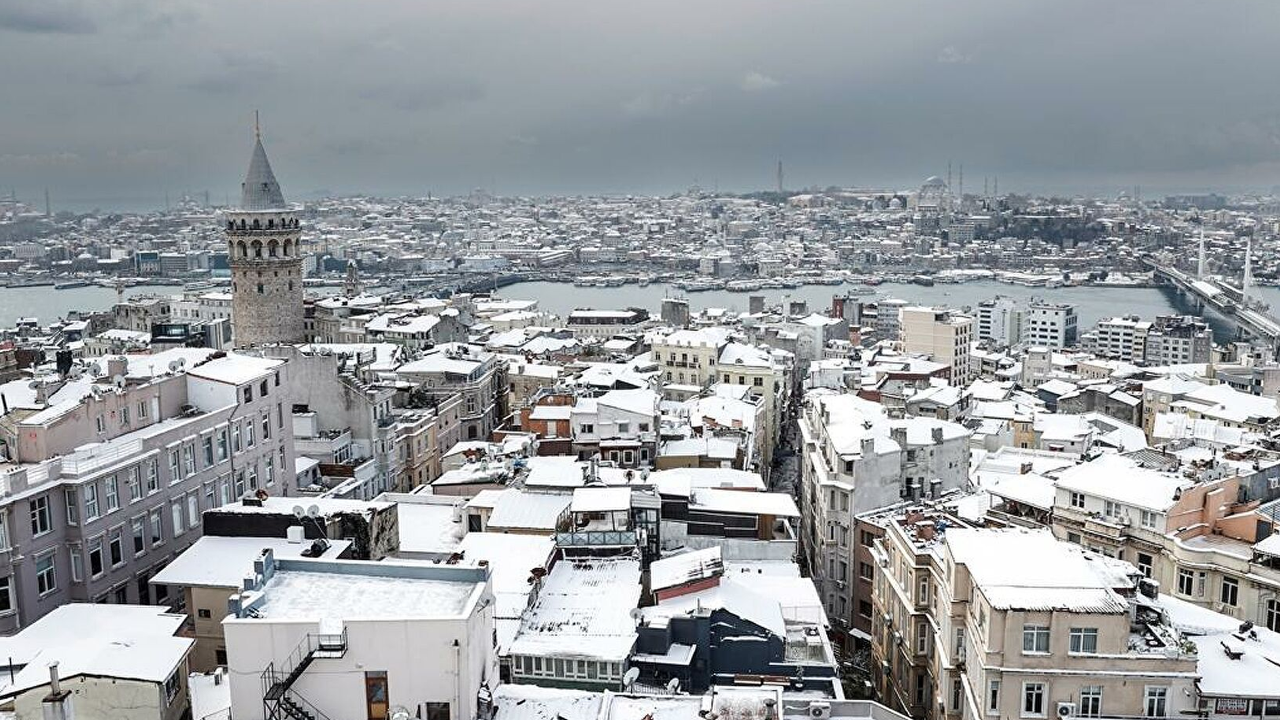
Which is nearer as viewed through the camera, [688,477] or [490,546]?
[490,546]

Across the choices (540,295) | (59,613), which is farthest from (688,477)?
(540,295)

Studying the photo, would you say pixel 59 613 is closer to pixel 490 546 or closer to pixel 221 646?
pixel 221 646

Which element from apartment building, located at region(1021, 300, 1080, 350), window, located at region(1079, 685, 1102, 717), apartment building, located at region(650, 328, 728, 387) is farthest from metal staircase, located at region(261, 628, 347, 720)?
apartment building, located at region(1021, 300, 1080, 350)

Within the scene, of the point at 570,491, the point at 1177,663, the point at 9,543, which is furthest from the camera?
the point at 570,491

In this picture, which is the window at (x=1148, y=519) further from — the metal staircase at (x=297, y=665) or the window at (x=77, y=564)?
the window at (x=77, y=564)

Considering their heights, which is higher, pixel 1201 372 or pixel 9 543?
pixel 9 543

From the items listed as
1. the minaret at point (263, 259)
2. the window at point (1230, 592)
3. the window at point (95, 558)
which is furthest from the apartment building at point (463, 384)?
the window at point (1230, 592)

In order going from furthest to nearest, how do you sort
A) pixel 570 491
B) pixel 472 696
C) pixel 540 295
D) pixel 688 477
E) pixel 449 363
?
pixel 540 295 < pixel 449 363 < pixel 688 477 < pixel 570 491 < pixel 472 696
